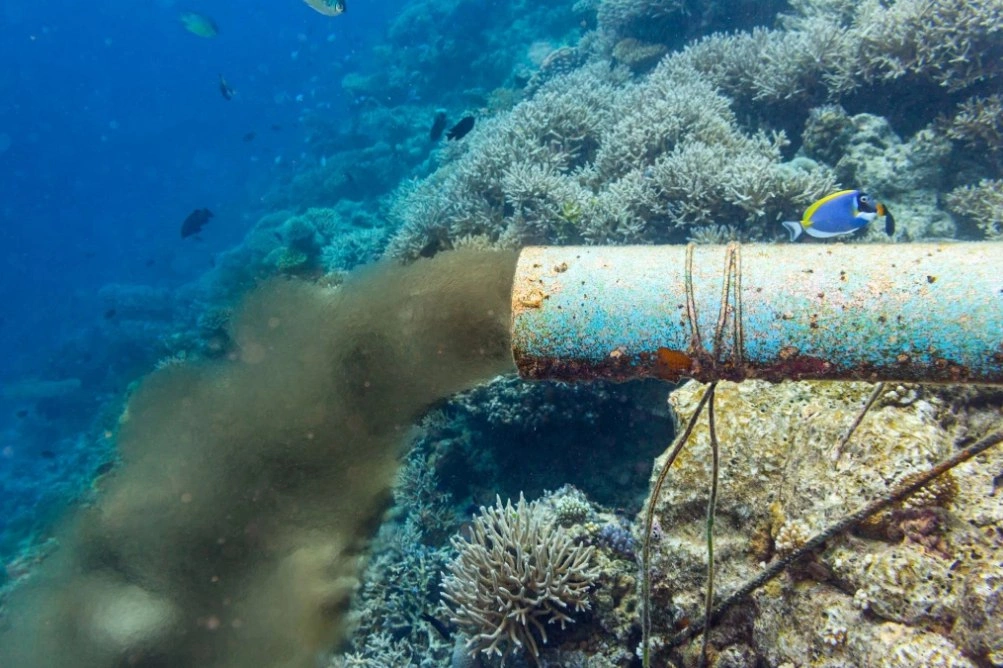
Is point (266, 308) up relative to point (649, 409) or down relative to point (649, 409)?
up

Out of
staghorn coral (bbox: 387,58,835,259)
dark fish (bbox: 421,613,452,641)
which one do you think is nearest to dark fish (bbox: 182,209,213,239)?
staghorn coral (bbox: 387,58,835,259)

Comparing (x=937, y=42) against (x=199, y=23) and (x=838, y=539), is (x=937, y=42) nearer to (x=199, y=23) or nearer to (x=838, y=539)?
(x=838, y=539)

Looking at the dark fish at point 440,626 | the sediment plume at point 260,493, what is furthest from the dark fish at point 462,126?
the dark fish at point 440,626

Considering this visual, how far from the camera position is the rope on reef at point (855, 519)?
71.1 inches

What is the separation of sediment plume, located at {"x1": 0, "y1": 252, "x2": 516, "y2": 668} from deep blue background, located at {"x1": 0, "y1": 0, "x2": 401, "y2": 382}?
20126 millimetres

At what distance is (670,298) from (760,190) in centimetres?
401

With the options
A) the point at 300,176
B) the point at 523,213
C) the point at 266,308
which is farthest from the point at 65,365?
the point at 523,213

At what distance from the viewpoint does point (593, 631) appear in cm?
328

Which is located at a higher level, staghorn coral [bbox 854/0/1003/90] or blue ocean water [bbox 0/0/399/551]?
blue ocean water [bbox 0/0/399/551]

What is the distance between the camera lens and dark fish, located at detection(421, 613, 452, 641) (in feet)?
15.0

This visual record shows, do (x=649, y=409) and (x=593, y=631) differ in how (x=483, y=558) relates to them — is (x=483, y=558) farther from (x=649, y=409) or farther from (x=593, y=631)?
(x=649, y=409)

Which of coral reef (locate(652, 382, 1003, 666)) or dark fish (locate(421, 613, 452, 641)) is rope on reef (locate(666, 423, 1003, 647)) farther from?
dark fish (locate(421, 613, 452, 641))

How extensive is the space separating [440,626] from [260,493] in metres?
2.01

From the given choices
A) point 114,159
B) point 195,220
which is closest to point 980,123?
point 195,220
